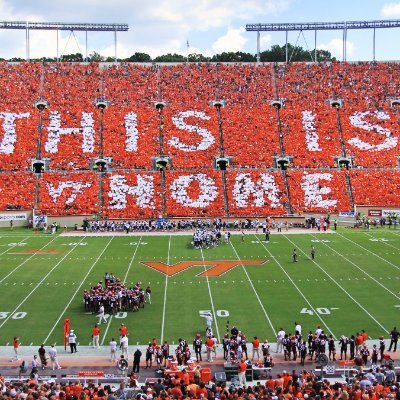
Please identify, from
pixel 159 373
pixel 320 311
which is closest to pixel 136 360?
pixel 159 373

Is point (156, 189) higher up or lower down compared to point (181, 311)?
higher up

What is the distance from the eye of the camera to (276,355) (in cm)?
1945

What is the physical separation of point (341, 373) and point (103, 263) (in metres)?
17.4

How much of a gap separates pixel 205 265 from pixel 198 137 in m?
25.8

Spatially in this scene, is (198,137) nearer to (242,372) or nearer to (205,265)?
(205,265)

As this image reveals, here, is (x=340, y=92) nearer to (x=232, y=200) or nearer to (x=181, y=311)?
(x=232, y=200)

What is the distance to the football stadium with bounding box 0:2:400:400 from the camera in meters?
18.2

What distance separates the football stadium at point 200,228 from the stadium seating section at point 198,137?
170 millimetres

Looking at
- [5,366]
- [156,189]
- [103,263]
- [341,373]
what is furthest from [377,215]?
[5,366]

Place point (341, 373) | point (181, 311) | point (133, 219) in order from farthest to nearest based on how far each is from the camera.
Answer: point (133, 219), point (181, 311), point (341, 373)

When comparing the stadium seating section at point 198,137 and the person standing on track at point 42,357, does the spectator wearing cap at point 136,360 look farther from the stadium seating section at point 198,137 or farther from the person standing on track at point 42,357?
the stadium seating section at point 198,137

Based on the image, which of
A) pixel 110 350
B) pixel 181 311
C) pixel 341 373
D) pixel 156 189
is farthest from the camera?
pixel 156 189

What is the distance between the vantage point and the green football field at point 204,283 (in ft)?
72.4

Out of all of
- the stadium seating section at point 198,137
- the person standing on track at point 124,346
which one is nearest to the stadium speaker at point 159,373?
the person standing on track at point 124,346
